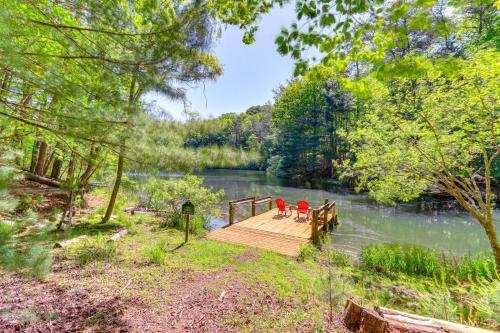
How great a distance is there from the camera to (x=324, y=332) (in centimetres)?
243

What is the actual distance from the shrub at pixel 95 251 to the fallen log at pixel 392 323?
4011 millimetres

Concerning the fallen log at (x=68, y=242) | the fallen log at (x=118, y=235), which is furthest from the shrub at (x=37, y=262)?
the fallen log at (x=118, y=235)

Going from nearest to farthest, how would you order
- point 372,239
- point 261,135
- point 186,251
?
point 186,251 < point 372,239 < point 261,135

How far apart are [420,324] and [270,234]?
16.2 feet

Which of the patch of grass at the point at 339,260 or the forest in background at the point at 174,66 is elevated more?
the forest in background at the point at 174,66

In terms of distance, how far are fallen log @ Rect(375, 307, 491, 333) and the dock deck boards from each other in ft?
10.8

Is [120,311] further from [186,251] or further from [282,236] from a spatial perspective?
[282,236]

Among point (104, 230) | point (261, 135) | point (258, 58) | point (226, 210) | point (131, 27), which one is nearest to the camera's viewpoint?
point (131, 27)

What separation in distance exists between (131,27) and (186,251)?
4.52 m

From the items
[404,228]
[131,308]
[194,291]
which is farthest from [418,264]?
[131,308]

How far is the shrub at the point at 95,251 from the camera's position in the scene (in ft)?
13.6

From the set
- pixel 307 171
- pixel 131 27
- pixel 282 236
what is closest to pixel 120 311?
pixel 131 27

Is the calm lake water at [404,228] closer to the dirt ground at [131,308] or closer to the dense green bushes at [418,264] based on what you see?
the dense green bushes at [418,264]

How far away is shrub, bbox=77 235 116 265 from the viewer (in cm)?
416
